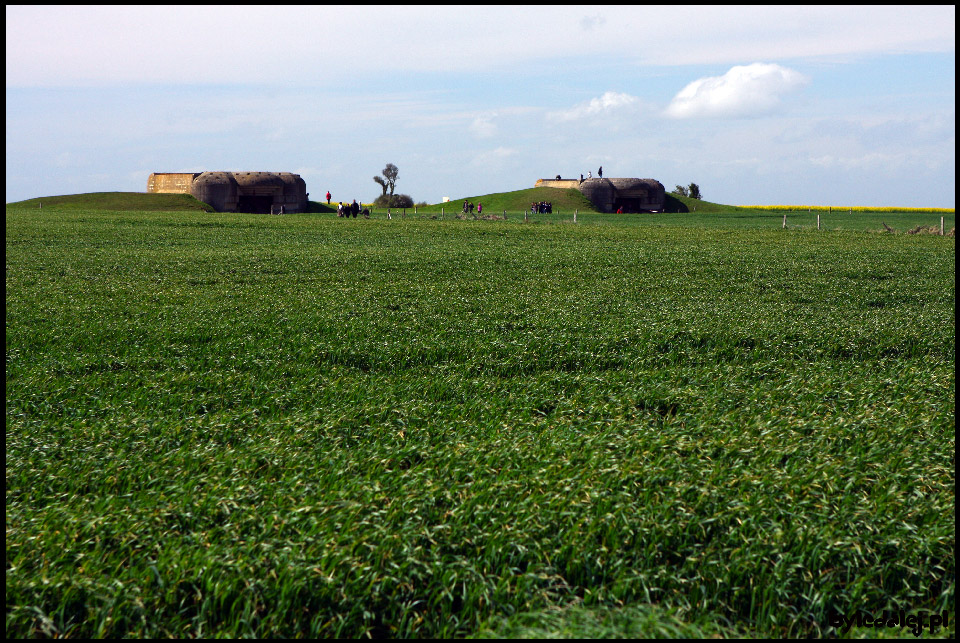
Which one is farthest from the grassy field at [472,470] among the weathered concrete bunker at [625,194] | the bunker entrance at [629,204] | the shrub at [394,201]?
the bunker entrance at [629,204]

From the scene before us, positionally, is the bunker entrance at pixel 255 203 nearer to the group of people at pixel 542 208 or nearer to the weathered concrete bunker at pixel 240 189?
the weathered concrete bunker at pixel 240 189

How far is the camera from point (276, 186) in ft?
364

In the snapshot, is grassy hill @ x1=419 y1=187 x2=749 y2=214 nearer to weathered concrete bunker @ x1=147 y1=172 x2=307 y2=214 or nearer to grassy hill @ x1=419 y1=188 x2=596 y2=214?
grassy hill @ x1=419 y1=188 x2=596 y2=214

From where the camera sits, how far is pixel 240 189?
111 m

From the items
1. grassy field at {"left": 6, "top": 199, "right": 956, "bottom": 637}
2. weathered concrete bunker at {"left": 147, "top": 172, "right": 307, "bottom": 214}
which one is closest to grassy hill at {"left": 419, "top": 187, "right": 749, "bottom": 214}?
weathered concrete bunker at {"left": 147, "top": 172, "right": 307, "bottom": 214}

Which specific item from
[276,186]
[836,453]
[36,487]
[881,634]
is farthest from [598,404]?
[276,186]

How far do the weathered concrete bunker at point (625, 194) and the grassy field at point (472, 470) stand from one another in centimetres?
10690

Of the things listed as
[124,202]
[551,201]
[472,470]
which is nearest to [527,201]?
[551,201]

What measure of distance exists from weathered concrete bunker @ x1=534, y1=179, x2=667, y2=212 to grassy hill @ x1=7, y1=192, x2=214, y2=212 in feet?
191

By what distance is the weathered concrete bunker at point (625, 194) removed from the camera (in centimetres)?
12319

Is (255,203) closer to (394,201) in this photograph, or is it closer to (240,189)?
(240,189)

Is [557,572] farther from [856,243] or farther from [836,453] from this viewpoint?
[856,243]

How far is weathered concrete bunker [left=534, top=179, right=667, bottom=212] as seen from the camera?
123 m

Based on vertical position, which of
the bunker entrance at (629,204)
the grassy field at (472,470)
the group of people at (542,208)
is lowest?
the grassy field at (472,470)
